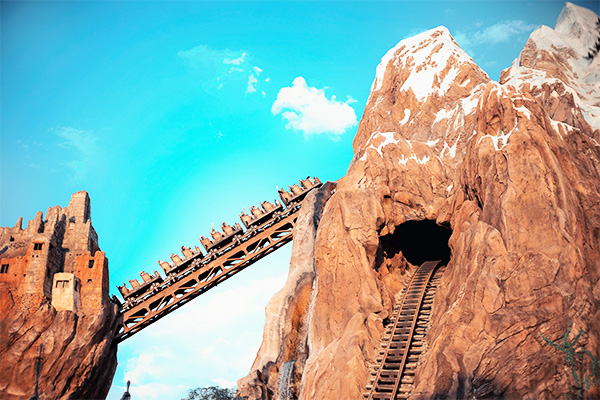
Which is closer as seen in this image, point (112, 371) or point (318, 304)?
point (318, 304)

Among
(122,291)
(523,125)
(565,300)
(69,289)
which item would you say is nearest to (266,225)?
(122,291)

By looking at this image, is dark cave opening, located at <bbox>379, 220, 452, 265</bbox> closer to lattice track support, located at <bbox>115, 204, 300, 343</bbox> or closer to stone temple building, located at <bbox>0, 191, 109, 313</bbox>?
lattice track support, located at <bbox>115, 204, 300, 343</bbox>

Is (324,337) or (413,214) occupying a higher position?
(413,214)

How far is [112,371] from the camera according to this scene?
36094 millimetres

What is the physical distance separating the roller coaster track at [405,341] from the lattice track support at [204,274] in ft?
37.9

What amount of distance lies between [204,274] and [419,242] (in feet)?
45.7

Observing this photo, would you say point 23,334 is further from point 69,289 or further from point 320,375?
point 320,375

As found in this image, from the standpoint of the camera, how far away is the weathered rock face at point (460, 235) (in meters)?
Result: 18.7

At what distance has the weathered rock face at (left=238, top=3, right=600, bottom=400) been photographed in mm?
18703

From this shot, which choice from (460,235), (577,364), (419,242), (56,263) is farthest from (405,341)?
(56,263)

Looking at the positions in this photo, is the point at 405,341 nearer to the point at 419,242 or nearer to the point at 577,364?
the point at 577,364

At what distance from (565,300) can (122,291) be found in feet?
86.7

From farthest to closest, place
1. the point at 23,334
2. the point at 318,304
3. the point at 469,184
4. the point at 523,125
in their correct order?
the point at 23,334 → the point at 318,304 → the point at 469,184 → the point at 523,125

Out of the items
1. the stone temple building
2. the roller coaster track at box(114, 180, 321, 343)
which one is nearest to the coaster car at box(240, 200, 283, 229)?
the roller coaster track at box(114, 180, 321, 343)
